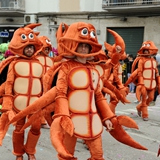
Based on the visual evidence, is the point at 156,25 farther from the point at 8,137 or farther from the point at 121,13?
the point at 8,137

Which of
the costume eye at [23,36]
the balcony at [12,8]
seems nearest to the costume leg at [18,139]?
the costume eye at [23,36]

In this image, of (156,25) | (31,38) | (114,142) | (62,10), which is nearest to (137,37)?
(156,25)

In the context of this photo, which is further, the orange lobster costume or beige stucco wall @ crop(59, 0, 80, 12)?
beige stucco wall @ crop(59, 0, 80, 12)

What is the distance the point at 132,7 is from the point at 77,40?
13.2m

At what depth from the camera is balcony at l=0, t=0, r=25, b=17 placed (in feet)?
59.9

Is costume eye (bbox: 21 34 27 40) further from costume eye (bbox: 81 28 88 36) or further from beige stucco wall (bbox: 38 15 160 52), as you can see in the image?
beige stucco wall (bbox: 38 15 160 52)

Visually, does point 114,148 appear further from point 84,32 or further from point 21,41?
point 84,32

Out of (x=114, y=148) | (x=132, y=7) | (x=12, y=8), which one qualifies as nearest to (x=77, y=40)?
(x=114, y=148)

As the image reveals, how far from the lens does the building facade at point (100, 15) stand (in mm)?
15492

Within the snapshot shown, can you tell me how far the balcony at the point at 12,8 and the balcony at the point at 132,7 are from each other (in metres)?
5.27

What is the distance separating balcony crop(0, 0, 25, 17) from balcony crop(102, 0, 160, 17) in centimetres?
527

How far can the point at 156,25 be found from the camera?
50.2ft

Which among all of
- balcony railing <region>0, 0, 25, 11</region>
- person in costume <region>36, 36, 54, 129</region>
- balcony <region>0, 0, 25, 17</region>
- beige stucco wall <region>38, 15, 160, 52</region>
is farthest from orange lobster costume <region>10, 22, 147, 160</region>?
balcony railing <region>0, 0, 25, 11</region>

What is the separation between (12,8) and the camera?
18.5 meters
